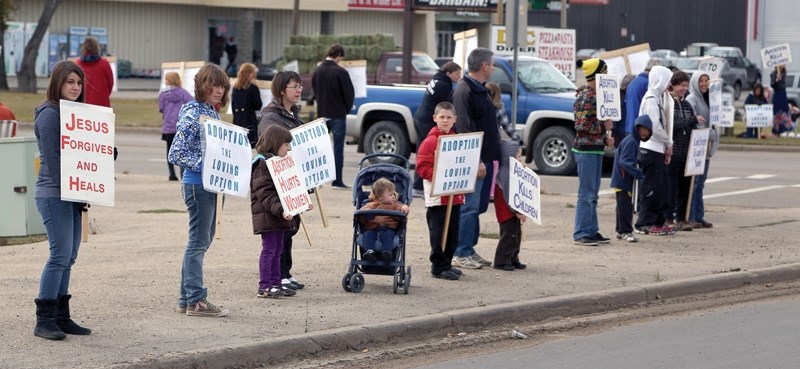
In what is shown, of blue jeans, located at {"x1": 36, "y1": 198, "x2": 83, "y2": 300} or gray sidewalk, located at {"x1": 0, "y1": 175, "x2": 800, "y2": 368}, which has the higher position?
blue jeans, located at {"x1": 36, "y1": 198, "x2": 83, "y2": 300}

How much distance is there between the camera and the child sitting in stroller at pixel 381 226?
998cm

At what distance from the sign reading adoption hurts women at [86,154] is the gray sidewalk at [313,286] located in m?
0.90

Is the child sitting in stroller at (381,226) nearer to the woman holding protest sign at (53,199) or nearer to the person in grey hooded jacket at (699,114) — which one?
the woman holding protest sign at (53,199)

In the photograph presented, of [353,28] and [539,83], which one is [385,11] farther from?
[539,83]

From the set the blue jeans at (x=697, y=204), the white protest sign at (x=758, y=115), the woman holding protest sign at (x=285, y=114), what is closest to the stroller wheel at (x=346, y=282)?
the woman holding protest sign at (x=285, y=114)

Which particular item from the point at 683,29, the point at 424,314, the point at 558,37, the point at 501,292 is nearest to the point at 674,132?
the point at 501,292

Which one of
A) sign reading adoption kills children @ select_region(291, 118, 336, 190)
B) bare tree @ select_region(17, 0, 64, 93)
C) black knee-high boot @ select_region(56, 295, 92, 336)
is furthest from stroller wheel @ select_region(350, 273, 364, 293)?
bare tree @ select_region(17, 0, 64, 93)

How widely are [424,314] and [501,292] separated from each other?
3.87 feet

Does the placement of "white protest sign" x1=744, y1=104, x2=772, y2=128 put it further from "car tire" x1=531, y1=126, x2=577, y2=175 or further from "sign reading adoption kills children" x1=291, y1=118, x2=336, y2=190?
"sign reading adoption kills children" x1=291, y1=118, x2=336, y2=190

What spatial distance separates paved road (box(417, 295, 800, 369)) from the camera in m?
8.16

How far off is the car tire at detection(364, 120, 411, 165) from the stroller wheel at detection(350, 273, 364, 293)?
40.1 feet

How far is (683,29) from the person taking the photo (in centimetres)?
7294

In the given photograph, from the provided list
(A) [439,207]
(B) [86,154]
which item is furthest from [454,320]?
(B) [86,154]

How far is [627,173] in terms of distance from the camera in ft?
44.1
